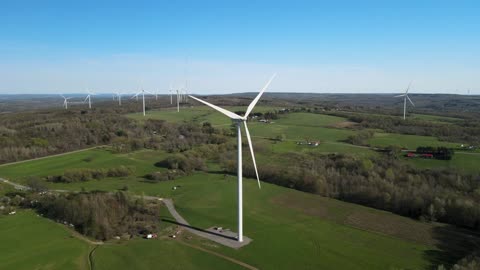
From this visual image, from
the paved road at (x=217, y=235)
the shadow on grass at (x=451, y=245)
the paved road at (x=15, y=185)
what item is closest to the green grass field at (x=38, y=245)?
the paved road at (x=217, y=235)


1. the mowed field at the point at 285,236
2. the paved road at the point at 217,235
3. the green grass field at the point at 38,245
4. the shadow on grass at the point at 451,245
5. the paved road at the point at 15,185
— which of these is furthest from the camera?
the paved road at the point at 15,185

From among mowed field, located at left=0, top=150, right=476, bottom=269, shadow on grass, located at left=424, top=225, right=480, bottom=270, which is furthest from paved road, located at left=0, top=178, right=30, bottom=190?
shadow on grass, located at left=424, top=225, right=480, bottom=270

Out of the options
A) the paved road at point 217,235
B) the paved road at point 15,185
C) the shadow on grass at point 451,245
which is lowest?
the paved road at point 15,185

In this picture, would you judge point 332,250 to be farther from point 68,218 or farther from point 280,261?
point 68,218

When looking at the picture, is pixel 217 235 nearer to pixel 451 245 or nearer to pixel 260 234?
pixel 260 234

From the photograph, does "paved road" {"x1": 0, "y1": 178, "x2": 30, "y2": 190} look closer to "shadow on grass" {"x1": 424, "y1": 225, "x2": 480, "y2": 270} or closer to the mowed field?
the mowed field

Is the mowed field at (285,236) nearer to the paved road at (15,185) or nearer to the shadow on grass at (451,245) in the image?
the shadow on grass at (451,245)
